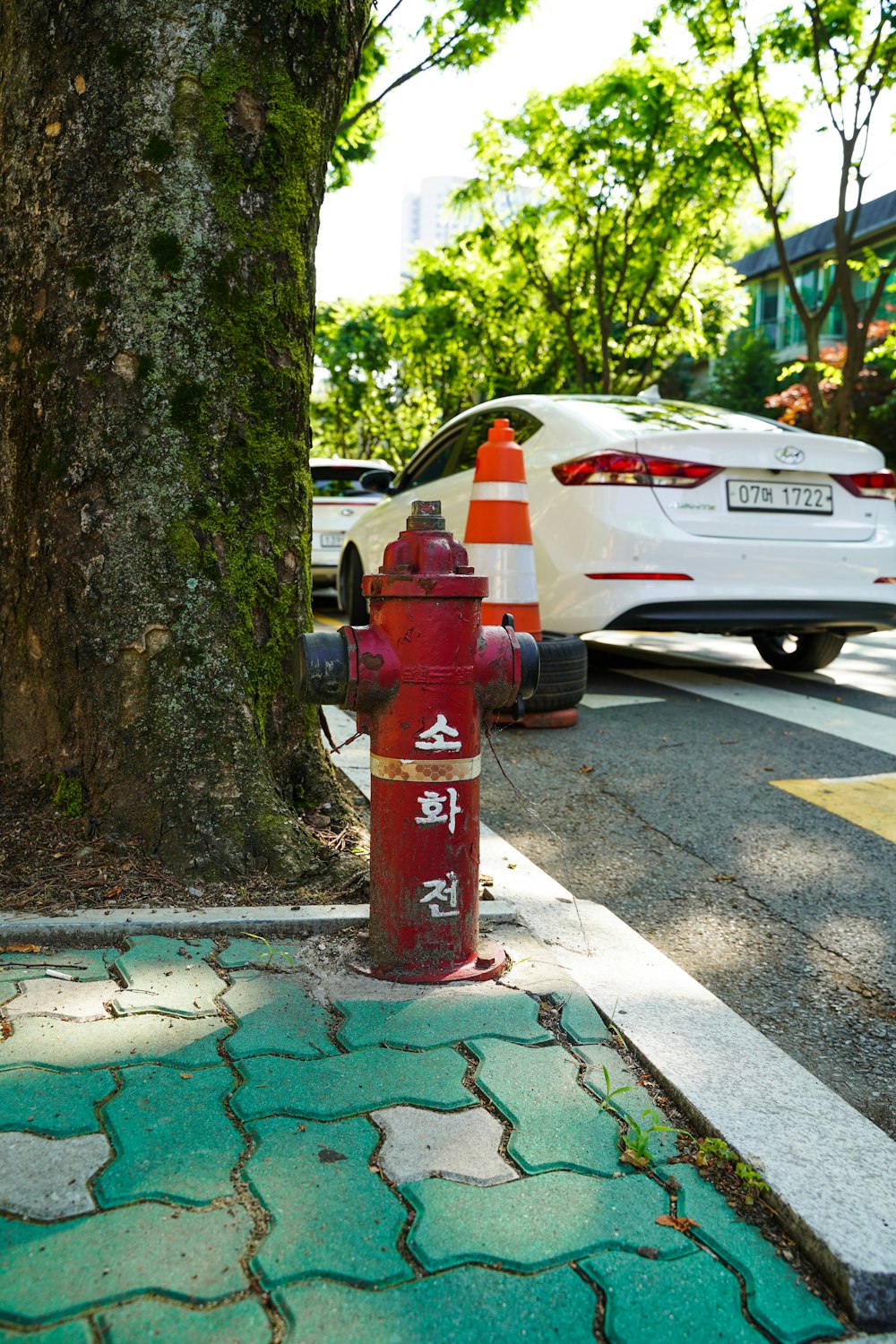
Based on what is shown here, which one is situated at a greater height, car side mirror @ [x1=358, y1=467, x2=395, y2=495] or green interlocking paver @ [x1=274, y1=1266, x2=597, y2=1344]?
car side mirror @ [x1=358, y1=467, x2=395, y2=495]

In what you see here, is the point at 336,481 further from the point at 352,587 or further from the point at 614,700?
the point at 614,700

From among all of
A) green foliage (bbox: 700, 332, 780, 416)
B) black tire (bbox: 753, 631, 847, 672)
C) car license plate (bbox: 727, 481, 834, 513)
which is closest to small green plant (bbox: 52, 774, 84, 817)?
car license plate (bbox: 727, 481, 834, 513)

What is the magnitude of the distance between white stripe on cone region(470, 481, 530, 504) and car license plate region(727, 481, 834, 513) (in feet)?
3.66

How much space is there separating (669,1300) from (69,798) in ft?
6.22

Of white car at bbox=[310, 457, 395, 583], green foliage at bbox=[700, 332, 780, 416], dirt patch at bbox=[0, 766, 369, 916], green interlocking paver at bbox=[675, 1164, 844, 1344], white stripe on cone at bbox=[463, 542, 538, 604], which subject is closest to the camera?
green interlocking paver at bbox=[675, 1164, 844, 1344]

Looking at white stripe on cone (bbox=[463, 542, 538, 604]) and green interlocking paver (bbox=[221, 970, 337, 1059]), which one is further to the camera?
white stripe on cone (bbox=[463, 542, 538, 604])

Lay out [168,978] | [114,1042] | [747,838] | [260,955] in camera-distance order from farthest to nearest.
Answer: [747,838] → [260,955] → [168,978] → [114,1042]

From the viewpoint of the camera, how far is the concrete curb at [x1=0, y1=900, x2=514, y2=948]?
8.05 feet

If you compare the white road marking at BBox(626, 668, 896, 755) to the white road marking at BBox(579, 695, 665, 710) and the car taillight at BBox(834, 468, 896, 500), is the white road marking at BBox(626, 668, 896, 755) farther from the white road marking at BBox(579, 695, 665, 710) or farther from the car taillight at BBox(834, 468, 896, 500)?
the car taillight at BBox(834, 468, 896, 500)

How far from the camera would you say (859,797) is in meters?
4.28

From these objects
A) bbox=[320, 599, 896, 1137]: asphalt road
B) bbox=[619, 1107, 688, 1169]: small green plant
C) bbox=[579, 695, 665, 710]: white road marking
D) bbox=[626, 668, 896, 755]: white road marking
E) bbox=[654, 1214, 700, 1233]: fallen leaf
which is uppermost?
bbox=[619, 1107, 688, 1169]: small green plant

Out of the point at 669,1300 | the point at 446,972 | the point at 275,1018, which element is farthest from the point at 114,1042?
the point at 669,1300

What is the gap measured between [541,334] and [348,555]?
55.9 feet

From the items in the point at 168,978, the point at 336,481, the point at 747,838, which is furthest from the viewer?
the point at 336,481
